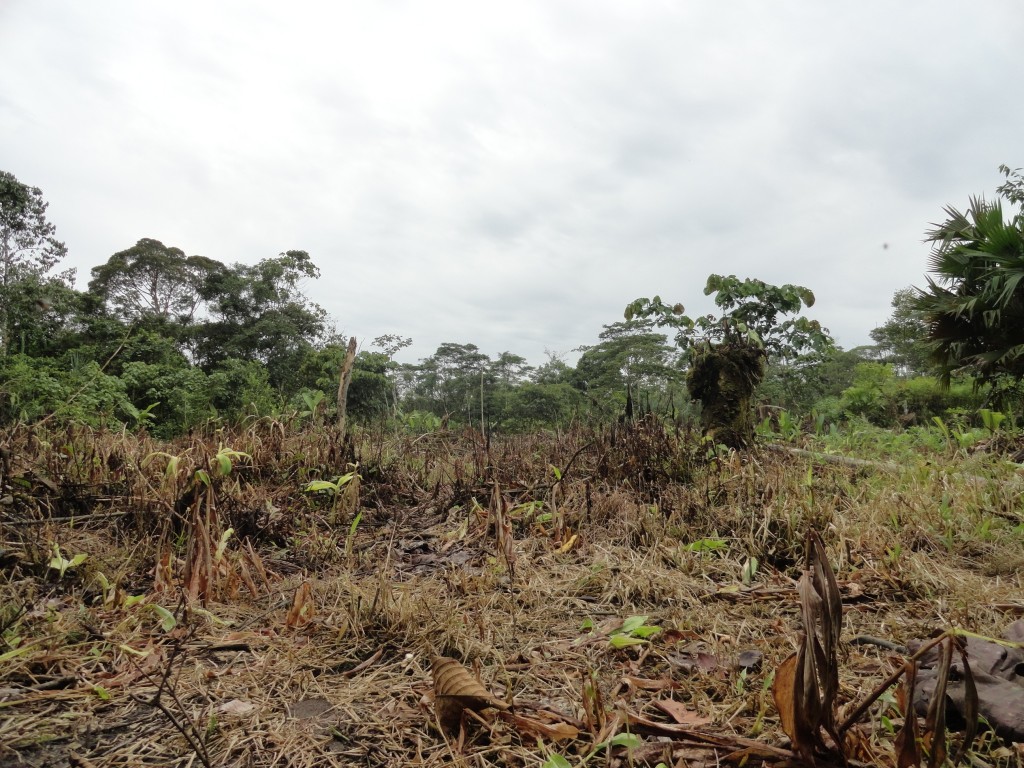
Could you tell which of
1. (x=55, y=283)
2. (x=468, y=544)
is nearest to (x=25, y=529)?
(x=468, y=544)

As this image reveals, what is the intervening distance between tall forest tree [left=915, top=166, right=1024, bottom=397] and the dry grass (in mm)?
3589

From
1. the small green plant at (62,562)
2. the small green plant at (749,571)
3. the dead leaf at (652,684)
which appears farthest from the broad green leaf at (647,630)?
the small green plant at (62,562)

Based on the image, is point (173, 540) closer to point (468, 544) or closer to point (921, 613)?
point (468, 544)

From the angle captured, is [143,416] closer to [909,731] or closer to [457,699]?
[457,699]

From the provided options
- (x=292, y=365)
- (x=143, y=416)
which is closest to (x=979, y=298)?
(x=143, y=416)

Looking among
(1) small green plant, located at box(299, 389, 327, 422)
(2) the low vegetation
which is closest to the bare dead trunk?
(2) the low vegetation

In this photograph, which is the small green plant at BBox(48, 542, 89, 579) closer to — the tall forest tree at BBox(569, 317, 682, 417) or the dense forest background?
the dense forest background

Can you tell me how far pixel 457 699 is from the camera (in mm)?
1370

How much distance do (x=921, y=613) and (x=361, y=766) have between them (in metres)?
2.09

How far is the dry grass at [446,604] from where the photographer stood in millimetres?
1342

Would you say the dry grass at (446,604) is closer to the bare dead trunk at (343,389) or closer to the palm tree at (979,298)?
the bare dead trunk at (343,389)

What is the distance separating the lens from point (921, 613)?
6.66 ft

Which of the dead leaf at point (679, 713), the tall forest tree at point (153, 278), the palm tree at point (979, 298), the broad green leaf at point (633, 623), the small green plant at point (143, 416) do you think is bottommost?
the dead leaf at point (679, 713)

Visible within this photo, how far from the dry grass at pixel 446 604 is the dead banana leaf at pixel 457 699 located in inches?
1.3
